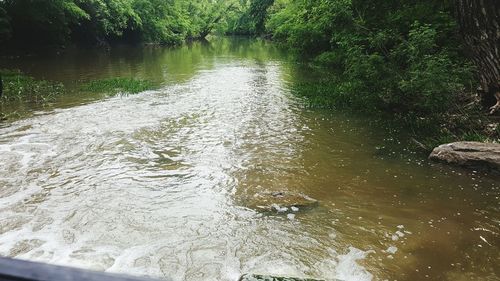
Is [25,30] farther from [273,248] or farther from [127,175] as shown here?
[273,248]

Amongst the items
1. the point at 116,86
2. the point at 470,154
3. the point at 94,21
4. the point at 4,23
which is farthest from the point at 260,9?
the point at 470,154

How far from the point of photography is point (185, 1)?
234 feet

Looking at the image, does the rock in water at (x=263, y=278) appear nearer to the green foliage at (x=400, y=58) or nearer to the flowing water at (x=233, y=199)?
the flowing water at (x=233, y=199)

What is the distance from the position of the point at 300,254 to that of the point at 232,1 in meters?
94.0

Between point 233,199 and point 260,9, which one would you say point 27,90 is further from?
point 260,9

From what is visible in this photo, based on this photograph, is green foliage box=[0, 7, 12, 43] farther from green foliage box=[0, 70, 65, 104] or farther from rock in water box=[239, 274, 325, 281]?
rock in water box=[239, 274, 325, 281]

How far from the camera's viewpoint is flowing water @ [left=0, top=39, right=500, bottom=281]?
16.1 feet

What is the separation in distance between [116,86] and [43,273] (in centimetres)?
1679

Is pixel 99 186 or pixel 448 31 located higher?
pixel 448 31

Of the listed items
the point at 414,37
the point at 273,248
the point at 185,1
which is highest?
the point at 185,1

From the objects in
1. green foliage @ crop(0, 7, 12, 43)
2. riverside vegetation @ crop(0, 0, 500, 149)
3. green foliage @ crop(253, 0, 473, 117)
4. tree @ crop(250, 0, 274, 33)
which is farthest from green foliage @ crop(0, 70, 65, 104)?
tree @ crop(250, 0, 274, 33)

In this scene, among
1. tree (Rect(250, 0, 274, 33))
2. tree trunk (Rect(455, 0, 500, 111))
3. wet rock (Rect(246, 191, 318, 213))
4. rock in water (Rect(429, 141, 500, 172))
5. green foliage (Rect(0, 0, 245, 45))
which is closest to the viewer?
wet rock (Rect(246, 191, 318, 213))

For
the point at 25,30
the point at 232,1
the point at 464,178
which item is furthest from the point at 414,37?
the point at 232,1

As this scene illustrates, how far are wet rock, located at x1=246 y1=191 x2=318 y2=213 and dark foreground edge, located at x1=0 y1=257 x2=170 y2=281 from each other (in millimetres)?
5227
